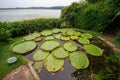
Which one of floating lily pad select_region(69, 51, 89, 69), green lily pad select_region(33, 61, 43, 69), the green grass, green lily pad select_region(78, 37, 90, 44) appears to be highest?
green lily pad select_region(78, 37, 90, 44)

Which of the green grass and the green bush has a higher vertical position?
the green bush

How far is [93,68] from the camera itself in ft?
14.6

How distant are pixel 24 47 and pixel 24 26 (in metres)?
2.51

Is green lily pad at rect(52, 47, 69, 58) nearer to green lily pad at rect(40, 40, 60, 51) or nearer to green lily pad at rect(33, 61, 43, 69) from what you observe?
green lily pad at rect(40, 40, 60, 51)

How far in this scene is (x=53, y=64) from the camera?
4.70m

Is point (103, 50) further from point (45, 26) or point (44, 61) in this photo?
point (45, 26)

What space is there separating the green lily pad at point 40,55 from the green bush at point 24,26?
7.64ft

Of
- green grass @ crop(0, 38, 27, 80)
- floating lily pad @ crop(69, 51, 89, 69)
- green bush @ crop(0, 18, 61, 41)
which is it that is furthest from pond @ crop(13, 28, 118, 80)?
green bush @ crop(0, 18, 61, 41)

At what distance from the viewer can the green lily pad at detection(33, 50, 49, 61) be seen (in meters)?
5.17

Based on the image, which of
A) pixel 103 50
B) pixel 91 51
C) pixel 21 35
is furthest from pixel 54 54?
pixel 21 35

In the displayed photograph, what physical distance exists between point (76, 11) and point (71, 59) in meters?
5.72

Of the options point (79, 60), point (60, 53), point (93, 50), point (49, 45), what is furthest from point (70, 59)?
point (49, 45)

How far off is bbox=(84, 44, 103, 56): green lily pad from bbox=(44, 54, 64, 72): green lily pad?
4.48ft

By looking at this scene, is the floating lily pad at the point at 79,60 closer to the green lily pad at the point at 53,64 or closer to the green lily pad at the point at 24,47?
the green lily pad at the point at 53,64
